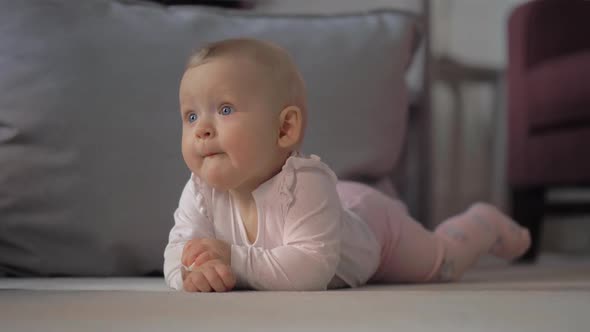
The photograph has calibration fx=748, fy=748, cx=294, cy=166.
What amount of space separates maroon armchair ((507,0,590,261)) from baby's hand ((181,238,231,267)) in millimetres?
1201

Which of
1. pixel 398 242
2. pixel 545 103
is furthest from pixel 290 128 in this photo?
pixel 545 103

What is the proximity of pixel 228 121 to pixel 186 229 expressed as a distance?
15 centimetres

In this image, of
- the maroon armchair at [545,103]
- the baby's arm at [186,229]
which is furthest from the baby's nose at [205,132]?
the maroon armchair at [545,103]

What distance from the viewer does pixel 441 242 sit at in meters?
1.09

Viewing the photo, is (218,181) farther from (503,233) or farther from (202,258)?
(503,233)

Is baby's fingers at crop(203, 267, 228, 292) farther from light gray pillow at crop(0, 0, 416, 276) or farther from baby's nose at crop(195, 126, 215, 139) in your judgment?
light gray pillow at crop(0, 0, 416, 276)

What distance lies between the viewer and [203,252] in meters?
0.80

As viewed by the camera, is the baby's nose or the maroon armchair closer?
the baby's nose

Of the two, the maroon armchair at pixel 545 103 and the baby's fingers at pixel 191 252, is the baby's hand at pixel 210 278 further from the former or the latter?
the maroon armchair at pixel 545 103

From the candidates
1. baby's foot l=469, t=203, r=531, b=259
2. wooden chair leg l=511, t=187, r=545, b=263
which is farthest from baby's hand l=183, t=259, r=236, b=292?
wooden chair leg l=511, t=187, r=545, b=263

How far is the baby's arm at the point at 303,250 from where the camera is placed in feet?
2.67

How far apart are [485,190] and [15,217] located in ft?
5.52

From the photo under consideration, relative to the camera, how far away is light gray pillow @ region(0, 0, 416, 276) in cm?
110

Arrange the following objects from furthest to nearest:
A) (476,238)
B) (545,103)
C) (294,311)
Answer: (545,103) → (476,238) → (294,311)
